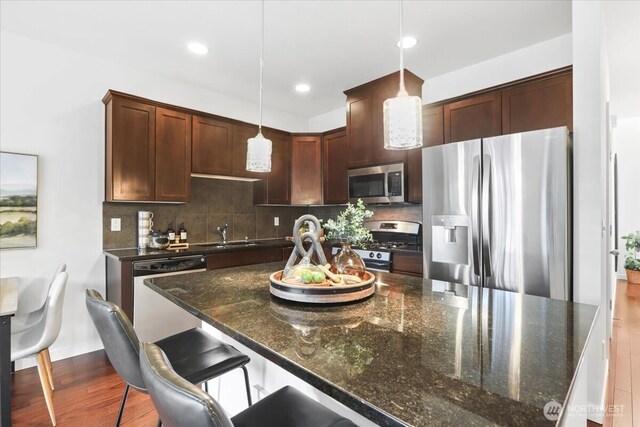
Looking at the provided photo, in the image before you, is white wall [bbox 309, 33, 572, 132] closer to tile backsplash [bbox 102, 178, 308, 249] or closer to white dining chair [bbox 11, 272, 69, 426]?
tile backsplash [bbox 102, 178, 308, 249]

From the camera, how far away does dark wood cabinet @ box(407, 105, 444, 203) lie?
10.0ft

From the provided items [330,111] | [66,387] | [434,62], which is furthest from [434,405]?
[330,111]

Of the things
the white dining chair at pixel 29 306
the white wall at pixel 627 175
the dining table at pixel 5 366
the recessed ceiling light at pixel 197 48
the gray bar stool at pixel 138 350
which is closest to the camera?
the gray bar stool at pixel 138 350

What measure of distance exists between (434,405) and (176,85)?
3.88m

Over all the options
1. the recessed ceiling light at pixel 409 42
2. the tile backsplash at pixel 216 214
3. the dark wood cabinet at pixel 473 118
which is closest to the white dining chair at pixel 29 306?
the tile backsplash at pixel 216 214

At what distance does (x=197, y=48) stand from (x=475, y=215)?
272cm

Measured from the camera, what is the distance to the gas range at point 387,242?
10.4ft

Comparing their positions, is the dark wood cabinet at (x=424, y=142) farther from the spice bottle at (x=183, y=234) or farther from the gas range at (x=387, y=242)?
the spice bottle at (x=183, y=234)

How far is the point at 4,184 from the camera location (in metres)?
2.57

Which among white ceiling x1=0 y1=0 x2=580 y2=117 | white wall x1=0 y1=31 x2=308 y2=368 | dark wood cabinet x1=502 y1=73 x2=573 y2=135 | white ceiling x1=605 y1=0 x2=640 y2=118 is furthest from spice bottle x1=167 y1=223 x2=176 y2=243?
white ceiling x1=605 y1=0 x2=640 y2=118

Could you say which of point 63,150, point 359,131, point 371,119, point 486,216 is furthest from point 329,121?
point 63,150

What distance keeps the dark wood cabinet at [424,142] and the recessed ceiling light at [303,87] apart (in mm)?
1363

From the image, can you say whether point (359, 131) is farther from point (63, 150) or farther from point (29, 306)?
point (29, 306)

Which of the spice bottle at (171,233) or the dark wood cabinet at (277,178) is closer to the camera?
the spice bottle at (171,233)
